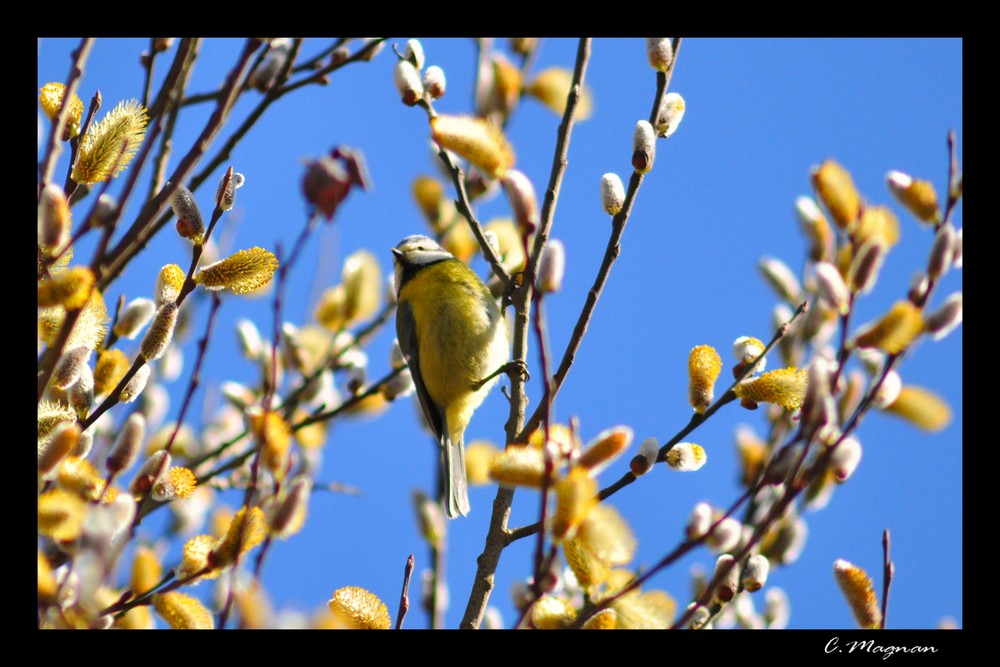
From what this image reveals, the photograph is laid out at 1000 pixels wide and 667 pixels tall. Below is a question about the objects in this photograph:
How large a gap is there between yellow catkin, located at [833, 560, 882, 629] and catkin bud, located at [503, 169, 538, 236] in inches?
38.4

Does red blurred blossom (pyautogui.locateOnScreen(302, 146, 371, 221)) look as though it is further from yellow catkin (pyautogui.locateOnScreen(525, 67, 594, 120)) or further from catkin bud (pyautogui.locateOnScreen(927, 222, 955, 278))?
yellow catkin (pyautogui.locateOnScreen(525, 67, 594, 120))

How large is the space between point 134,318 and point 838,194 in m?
1.74

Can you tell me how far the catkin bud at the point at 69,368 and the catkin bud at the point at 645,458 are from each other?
136cm

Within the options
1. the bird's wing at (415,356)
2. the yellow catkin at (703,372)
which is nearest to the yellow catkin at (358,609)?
the yellow catkin at (703,372)

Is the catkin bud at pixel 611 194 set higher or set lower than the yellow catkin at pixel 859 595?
higher

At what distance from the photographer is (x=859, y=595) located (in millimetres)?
1949

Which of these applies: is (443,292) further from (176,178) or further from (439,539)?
(176,178)

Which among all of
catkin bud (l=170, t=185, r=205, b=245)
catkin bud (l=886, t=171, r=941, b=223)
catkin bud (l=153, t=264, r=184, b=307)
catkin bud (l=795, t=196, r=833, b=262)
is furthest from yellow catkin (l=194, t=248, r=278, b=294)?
catkin bud (l=795, t=196, r=833, b=262)

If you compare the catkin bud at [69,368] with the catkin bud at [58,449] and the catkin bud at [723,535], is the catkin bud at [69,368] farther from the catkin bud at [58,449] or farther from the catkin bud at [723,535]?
the catkin bud at [723,535]

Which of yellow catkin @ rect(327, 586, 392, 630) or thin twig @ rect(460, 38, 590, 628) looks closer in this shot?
yellow catkin @ rect(327, 586, 392, 630)

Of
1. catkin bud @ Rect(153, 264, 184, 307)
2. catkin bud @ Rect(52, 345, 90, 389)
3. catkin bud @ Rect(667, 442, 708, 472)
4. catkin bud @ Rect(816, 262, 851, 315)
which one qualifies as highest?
catkin bud @ Rect(153, 264, 184, 307)

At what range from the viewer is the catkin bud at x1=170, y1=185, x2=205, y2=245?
218cm

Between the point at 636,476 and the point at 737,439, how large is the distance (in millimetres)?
2113

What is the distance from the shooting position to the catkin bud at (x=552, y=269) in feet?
6.92
